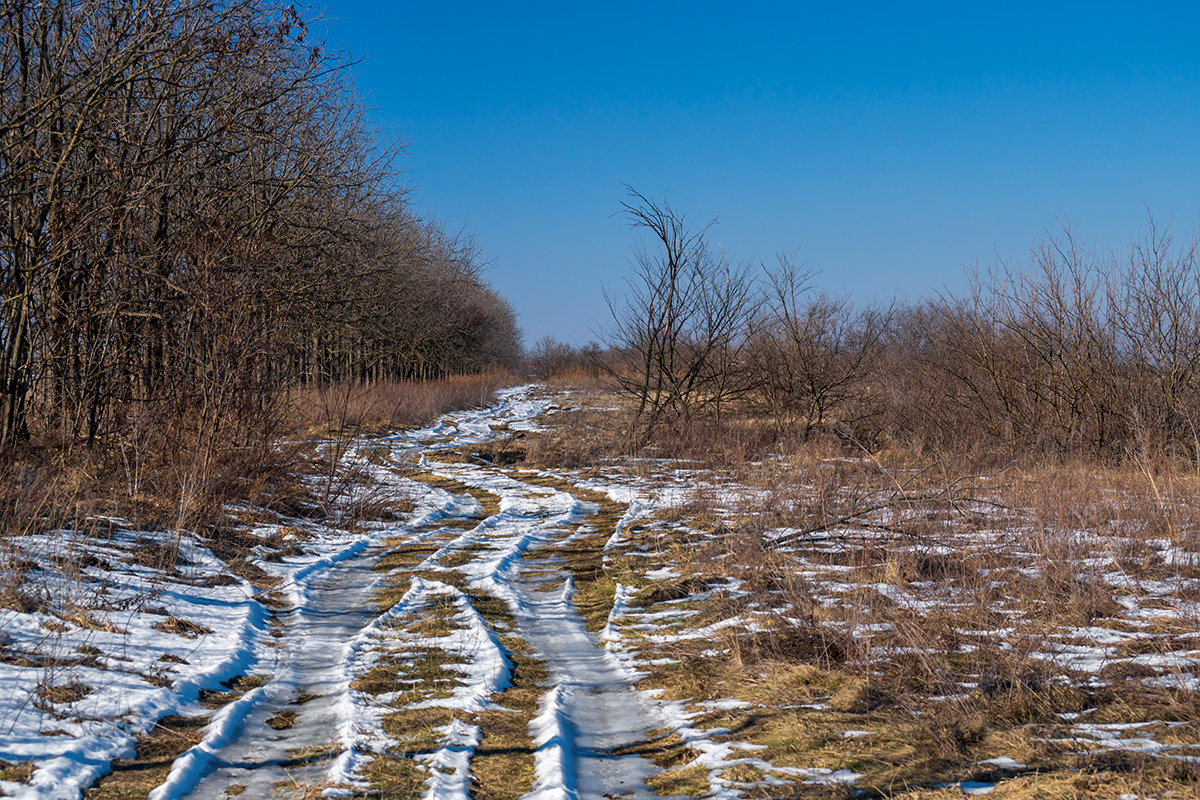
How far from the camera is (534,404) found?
1244 inches

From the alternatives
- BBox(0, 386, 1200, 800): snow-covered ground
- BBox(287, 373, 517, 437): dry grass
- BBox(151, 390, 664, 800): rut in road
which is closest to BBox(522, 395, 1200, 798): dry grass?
BBox(0, 386, 1200, 800): snow-covered ground

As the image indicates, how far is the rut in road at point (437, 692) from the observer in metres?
3.15

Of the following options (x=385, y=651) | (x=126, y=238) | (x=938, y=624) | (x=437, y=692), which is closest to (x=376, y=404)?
(x=126, y=238)

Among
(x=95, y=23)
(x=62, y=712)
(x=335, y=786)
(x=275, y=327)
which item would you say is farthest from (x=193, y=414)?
(x=335, y=786)

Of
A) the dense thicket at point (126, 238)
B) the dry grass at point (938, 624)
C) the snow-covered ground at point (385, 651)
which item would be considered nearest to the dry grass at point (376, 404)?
the dense thicket at point (126, 238)

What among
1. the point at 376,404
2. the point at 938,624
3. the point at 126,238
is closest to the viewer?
the point at 938,624

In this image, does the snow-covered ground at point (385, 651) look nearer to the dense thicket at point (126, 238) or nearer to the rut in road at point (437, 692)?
the rut in road at point (437, 692)

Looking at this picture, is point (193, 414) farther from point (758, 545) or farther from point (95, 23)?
point (758, 545)

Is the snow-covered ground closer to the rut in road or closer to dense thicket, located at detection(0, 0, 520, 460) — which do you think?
the rut in road

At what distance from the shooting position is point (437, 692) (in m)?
4.15

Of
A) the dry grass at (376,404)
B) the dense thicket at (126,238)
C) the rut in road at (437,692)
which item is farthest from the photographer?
the dry grass at (376,404)

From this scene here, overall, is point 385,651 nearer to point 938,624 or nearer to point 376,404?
point 938,624

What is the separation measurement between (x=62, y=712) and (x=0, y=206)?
486 centimetres

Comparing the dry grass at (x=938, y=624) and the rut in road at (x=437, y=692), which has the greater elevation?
the dry grass at (x=938, y=624)
